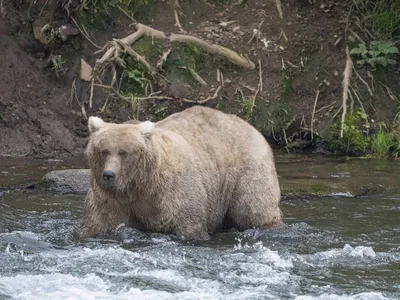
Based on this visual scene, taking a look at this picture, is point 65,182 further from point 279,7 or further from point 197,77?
point 279,7

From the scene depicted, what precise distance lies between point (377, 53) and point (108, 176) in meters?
6.53

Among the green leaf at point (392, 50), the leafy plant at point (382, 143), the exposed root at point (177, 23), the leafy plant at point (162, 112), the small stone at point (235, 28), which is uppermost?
the exposed root at point (177, 23)

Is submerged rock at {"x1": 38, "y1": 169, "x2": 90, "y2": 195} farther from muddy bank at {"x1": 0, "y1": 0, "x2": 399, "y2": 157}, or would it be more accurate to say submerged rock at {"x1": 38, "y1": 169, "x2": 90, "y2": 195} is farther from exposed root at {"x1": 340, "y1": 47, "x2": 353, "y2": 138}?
exposed root at {"x1": 340, "y1": 47, "x2": 353, "y2": 138}

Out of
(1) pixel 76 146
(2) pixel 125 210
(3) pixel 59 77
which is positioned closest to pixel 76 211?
(2) pixel 125 210

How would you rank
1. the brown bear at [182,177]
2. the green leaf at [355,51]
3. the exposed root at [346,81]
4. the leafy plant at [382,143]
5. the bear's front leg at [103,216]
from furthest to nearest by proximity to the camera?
1. the green leaf at [355,51]
2. the exposed root at [346,81]
3. the leafy plant at [382,143]
4. the bear's front leg at [103,216]
5. the brown bear at [182,177]

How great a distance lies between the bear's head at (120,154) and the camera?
8242mm

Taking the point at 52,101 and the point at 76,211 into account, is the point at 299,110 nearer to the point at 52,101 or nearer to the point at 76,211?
the point at 52,101

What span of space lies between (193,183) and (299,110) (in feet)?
16.4

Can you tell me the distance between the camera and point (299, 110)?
13609 millimetres

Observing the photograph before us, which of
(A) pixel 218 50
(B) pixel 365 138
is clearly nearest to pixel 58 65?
(A) pixel 218 50

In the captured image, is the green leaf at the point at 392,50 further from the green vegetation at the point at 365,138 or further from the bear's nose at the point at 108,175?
the bear's nose at the point at 108,175

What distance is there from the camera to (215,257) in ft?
27.0

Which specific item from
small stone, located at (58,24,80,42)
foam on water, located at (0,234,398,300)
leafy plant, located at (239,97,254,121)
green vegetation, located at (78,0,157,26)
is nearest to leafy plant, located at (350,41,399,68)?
leafy plant, located at (239,97,254,121)

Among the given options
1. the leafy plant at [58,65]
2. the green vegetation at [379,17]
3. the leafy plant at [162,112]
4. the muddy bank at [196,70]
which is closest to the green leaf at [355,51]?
the muddy bank at [196,70]
